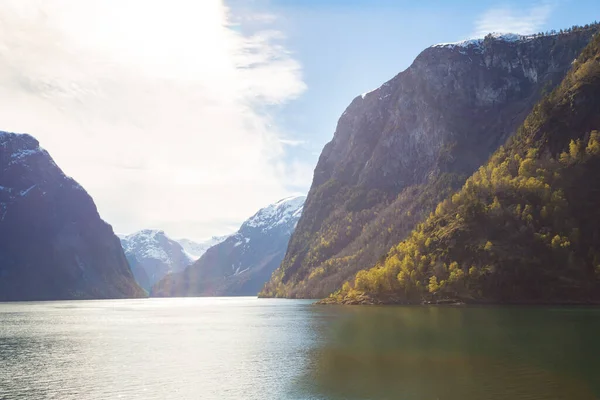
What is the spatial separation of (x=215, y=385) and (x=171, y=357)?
24.0 meters

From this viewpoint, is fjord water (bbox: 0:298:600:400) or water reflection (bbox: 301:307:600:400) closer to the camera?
water reflection (bbox: 301:307:600:400)

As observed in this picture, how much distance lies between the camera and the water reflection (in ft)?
173

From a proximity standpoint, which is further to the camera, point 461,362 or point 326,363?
point 326,363

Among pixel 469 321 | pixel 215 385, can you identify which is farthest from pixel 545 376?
pixel 469 321

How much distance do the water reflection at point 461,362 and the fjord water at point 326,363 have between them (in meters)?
0.14

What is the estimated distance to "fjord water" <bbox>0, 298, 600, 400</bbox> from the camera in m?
54.8

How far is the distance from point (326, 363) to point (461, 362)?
1699 cm

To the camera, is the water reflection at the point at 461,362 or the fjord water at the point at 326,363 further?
the fjord water at the point at 326,363

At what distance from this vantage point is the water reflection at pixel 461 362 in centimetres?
5262

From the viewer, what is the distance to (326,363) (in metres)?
71.9

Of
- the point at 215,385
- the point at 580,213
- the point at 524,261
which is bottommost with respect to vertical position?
the point at 215,385

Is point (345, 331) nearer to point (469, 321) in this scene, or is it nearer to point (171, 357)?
point (469, 321)

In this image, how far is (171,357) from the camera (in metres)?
82.2

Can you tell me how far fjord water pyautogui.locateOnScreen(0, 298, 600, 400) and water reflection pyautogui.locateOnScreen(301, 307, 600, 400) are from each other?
0.44 ft
